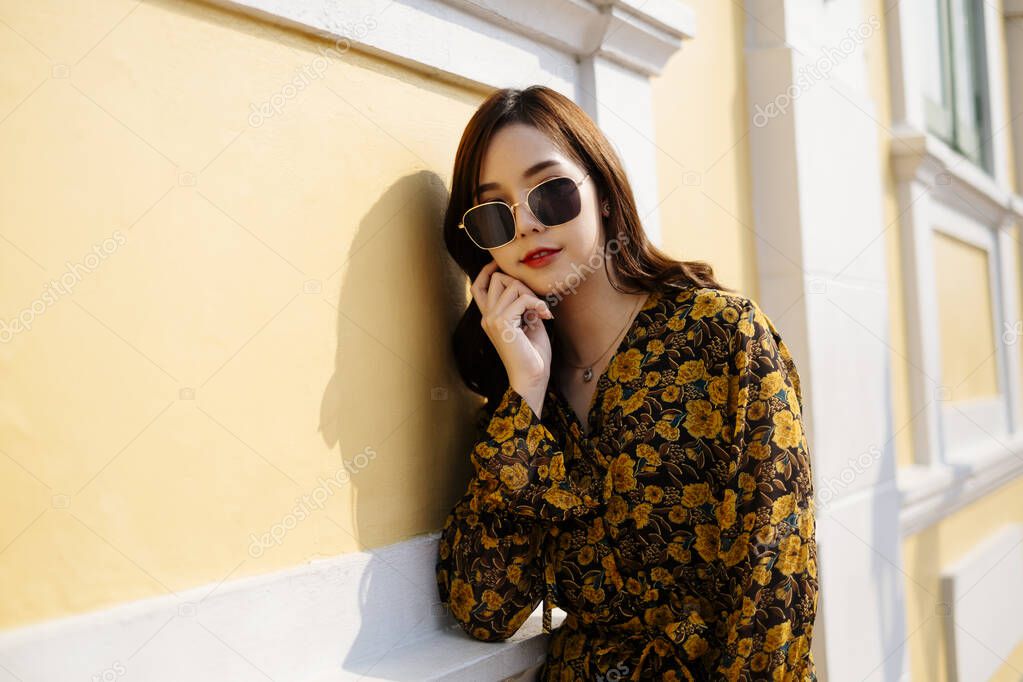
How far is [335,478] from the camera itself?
78.7 inches

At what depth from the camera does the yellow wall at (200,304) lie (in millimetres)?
1493

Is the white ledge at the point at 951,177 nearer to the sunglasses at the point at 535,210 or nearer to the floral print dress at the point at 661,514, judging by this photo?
the floral print dress at the point at 661,514

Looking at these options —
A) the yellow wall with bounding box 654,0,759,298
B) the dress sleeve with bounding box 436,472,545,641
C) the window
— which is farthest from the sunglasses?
the window

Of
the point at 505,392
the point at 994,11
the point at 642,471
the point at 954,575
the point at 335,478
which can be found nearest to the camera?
the point at 335,478

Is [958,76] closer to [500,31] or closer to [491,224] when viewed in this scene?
[500,31]

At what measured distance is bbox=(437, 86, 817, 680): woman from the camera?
206cm

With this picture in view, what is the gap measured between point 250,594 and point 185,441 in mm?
312

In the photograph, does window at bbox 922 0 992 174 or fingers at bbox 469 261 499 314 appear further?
window at bbox 922 0 992 174

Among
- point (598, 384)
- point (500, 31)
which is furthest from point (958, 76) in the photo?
point (598, 384)

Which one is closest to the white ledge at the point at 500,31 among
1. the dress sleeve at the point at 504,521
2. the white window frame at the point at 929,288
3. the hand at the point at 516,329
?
the hand at the point at 516,329

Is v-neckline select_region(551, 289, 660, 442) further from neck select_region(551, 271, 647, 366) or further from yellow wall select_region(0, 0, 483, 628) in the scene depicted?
yellow wall select_region(0, 0, 483, 628)

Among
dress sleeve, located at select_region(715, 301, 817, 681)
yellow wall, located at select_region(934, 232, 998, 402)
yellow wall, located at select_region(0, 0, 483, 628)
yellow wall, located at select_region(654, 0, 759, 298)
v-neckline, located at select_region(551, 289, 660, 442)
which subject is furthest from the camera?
yellow wall, located at select_region(934, 232, 998, 402)

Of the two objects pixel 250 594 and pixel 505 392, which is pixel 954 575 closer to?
pixel 505 392

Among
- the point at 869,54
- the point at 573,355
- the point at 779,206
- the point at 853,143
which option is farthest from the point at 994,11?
the point at 573,355
